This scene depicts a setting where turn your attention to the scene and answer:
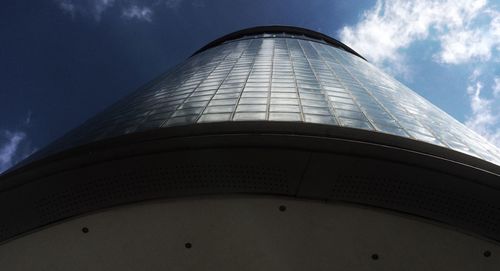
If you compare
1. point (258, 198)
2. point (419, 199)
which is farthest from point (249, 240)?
point (419, 199)

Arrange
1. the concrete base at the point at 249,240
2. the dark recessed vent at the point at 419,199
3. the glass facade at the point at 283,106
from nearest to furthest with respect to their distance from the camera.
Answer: the dark recessed vent at the point at 419,199, the concrete base at the point at 249,240, the glass facade at the point at 283,106

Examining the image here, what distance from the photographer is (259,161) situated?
660 cm

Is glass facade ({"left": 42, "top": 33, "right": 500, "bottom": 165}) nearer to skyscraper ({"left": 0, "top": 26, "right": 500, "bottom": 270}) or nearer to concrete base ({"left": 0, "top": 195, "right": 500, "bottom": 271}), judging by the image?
skyscraper ({"left": 0, "top": 26, "right": 500, "bottom": 270})

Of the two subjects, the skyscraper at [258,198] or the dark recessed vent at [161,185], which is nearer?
the skyscraper at [258,198]

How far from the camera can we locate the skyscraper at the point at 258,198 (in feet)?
20.7

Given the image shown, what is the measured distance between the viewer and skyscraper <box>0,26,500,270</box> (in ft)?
20.7

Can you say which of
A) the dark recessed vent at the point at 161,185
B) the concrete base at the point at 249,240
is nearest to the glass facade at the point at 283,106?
the dark recessed vent at the point at 161,185

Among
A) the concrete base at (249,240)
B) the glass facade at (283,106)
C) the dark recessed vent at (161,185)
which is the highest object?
the glass facade at (283,106)

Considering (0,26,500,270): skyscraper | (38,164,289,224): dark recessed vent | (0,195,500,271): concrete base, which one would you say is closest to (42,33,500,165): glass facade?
(0,26,500,270): skyscraper

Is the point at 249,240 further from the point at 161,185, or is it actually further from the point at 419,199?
the point at 419,199

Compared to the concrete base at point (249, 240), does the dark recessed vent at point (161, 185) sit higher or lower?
higher

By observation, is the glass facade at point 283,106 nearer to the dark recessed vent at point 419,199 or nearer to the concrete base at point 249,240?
the dark recessed vent at point 419,199

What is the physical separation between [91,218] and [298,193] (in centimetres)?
350

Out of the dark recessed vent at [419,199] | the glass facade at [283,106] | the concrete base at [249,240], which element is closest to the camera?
the dark recessed vent at [419,199]
